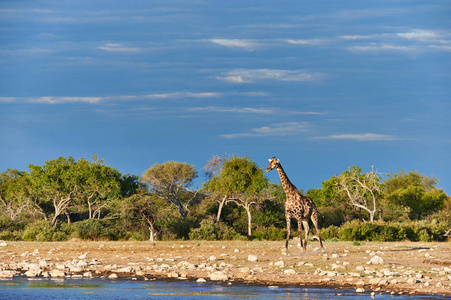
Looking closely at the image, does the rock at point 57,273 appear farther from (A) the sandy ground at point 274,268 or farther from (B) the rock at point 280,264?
(B) the rock at point 280,264

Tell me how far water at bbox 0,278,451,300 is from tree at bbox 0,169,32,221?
1355 inches

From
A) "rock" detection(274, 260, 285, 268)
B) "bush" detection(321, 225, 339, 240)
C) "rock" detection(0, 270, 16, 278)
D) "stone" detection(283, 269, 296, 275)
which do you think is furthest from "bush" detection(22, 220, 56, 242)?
"stone" detection(283, 269, 296, 275)

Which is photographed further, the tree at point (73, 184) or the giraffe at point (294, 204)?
the tree at point (73, 184)

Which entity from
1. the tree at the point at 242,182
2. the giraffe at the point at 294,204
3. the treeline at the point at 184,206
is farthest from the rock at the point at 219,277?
the tree at the point at 242,182

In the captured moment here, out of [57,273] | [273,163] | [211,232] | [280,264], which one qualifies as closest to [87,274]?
[57,273]

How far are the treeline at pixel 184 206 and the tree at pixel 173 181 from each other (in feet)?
0.30

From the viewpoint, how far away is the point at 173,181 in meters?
54.9

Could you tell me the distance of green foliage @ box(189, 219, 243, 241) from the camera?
39.0m

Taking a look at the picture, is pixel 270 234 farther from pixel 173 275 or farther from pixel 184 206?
pixel 173 275

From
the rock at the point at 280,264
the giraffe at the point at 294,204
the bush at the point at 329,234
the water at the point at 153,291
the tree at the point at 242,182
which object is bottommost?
the water at the point at 153,291

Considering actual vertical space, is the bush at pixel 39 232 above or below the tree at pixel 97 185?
below

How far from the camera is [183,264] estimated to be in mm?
20250

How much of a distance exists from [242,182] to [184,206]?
29.5 feet

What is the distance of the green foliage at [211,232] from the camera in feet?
128
